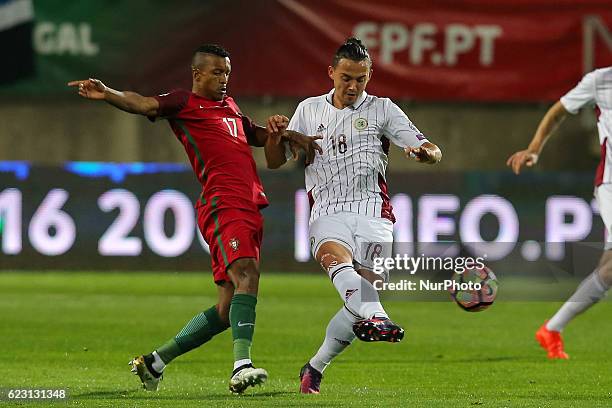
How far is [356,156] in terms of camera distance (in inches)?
292

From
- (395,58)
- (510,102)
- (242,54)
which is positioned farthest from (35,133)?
(510,102)

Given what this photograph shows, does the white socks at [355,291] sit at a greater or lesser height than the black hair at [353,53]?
lesser

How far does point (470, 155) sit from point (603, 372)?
36.9 feet

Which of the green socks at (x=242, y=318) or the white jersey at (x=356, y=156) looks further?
the white jersey at (x=356, y=156)

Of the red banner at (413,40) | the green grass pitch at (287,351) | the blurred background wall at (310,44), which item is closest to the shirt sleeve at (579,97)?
the green grass pitch at (287,351)

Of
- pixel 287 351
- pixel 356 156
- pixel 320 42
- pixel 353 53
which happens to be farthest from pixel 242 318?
pixel 320 42

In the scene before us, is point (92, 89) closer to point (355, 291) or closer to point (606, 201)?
point (355, 291)

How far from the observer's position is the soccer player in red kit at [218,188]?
725cm

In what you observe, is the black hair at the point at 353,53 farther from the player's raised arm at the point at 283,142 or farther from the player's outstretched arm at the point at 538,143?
the player's outstretched arm at the point at 538,143

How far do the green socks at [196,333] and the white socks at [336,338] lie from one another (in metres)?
0.53

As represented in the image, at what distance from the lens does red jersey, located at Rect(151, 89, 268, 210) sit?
24.2 ft

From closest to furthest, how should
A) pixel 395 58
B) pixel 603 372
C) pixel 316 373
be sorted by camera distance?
1. pixel 316 373
2. pixel 603 372
3. pixel 395 58

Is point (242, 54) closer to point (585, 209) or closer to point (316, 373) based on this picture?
point (585, 209)

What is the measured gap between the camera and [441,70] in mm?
18906
